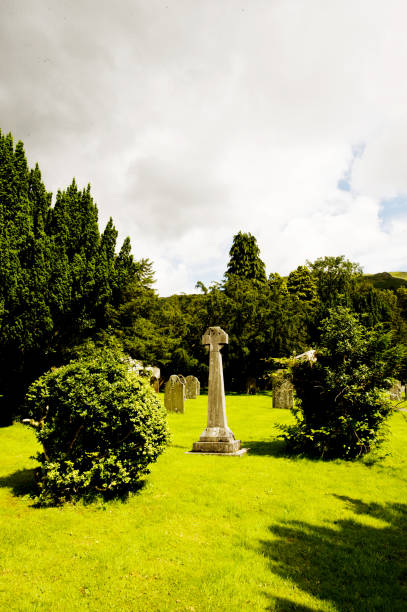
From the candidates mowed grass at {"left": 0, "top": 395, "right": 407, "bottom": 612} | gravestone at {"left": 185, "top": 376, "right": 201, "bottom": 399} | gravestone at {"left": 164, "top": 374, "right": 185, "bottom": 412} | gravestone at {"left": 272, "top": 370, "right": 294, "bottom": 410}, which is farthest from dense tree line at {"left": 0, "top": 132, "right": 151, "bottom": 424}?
gravestone at {"left": 185, "top": 376, "right": 201, "bottom": 399}

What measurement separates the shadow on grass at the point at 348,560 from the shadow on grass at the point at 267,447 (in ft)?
12.2

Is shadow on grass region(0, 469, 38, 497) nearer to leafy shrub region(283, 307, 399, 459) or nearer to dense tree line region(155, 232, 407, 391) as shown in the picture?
leafy shrub region(283, 307, 399, 459)

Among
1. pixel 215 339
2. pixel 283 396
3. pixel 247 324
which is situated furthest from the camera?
pixel 247 324

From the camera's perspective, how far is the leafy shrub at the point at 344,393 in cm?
847

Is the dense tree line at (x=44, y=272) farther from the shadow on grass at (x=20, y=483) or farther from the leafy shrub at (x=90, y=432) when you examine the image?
the leafy shrub at (x=90, y=432)

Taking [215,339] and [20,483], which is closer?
[20,483]

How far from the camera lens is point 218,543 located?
4648 mm

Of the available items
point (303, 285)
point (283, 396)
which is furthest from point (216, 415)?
point (303, 285)

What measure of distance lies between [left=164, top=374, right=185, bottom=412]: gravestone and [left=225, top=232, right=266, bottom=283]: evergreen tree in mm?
30931

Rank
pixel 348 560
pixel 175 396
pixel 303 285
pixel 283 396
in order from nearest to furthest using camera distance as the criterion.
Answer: pixel 348 560 < pixel 175 396 < pixel 283 396 < pixel 303 285

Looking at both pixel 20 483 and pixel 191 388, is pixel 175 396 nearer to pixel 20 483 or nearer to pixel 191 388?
pixel 191 388

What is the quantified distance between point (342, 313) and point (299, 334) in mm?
20626

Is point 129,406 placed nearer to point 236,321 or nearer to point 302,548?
point 302,548

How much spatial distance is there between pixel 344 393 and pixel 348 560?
473cm
